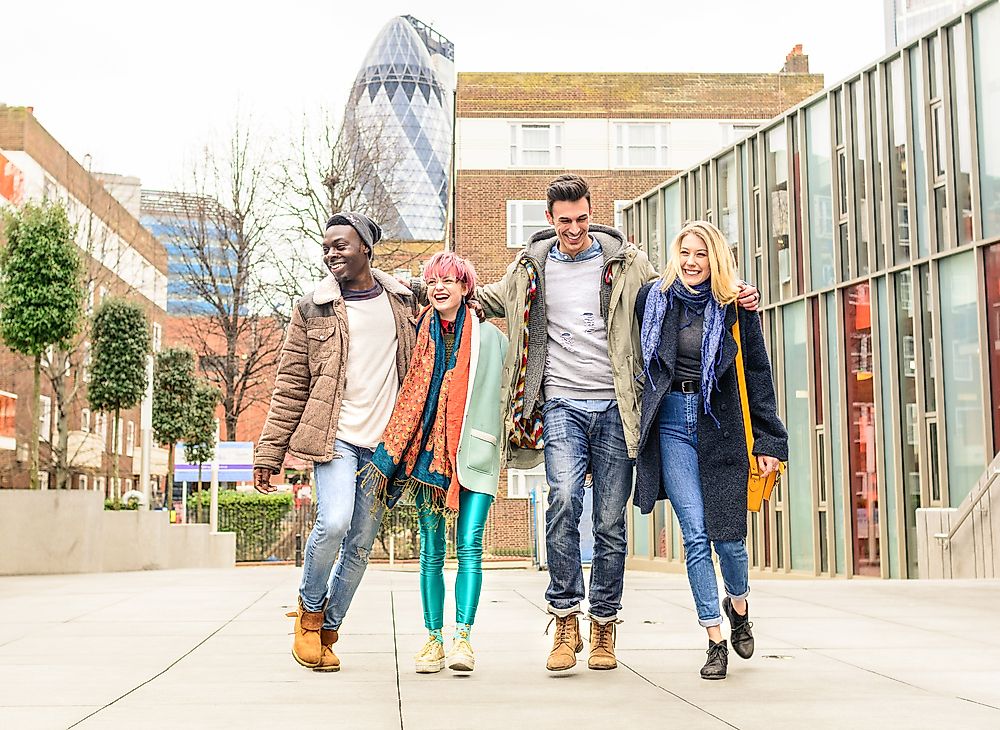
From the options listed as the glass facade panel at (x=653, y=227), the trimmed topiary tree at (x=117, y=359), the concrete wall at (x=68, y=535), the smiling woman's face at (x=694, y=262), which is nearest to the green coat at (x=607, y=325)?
the smiling woman's face at (x=694, y=262)

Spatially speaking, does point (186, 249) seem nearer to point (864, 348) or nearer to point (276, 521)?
point (276, 521)

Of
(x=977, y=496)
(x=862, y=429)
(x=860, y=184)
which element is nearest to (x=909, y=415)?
(x=862, y=429)

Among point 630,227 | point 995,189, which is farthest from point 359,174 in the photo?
point 995,189

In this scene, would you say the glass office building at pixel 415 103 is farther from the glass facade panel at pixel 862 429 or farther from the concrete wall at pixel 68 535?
the concrete wall at pixel 68 535

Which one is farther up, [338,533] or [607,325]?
[607,325]

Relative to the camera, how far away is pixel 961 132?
18594mm

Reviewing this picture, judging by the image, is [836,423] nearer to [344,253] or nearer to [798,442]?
[798,442]

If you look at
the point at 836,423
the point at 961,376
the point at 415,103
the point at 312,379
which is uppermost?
the point at 415,103

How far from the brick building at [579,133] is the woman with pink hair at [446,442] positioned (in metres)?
34.0

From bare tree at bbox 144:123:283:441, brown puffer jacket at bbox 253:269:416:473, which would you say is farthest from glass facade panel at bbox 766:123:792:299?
brown puffer jacket at bbox 253:269:416:473

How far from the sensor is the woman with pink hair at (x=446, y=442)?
5391 mm

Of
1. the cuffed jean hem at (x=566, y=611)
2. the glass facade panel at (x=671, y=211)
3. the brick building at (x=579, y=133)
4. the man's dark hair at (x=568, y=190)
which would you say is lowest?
the cuffed jean hem at (x=566, y=611)

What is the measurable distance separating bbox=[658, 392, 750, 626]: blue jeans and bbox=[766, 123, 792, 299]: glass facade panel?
1918 centimetres

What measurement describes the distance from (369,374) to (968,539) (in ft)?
38.1
